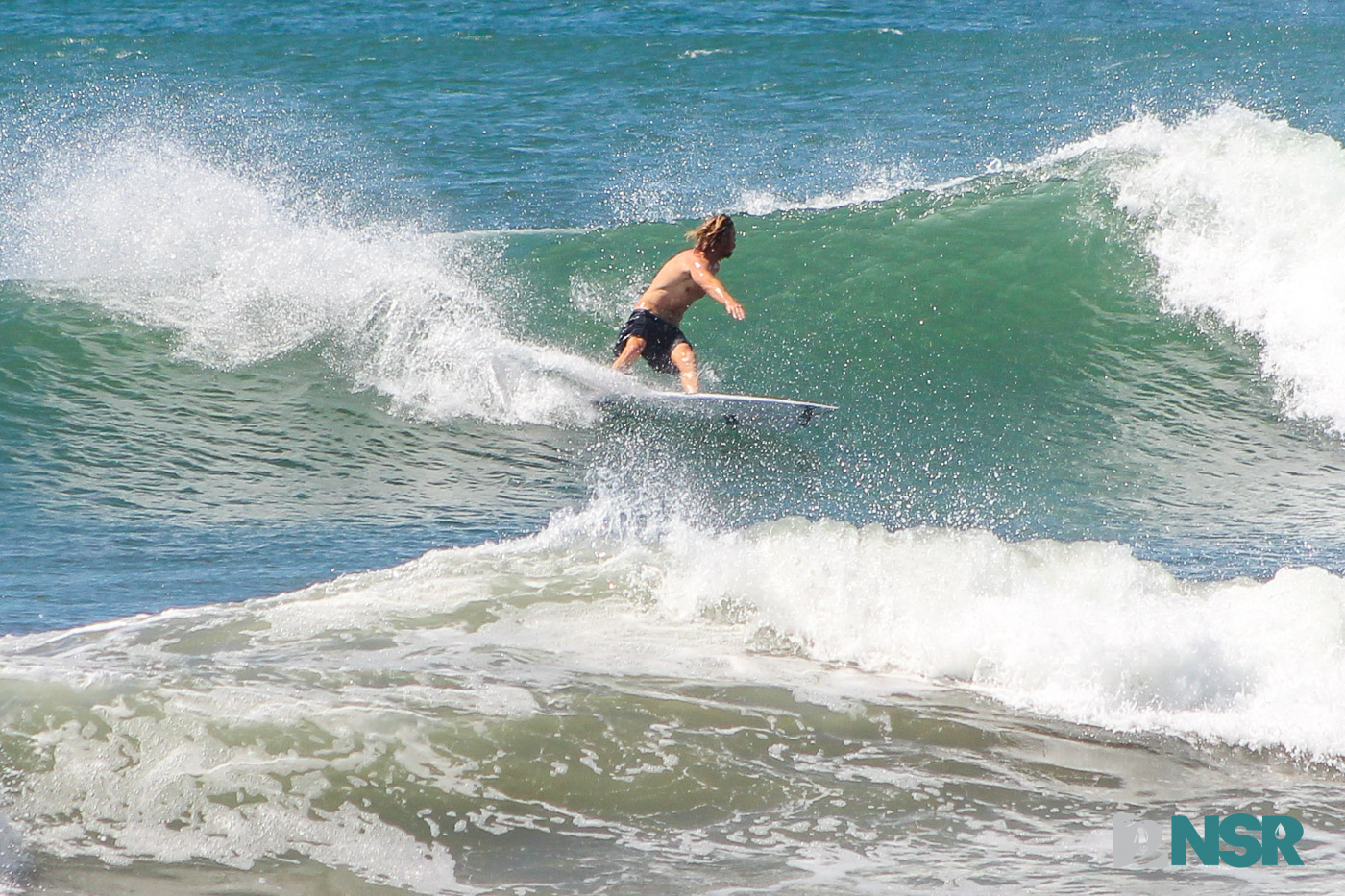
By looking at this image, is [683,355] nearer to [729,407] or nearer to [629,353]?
[629,353]

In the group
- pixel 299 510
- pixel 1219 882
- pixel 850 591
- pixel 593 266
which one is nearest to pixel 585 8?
pixel 593 266

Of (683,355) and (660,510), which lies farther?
(683,355)

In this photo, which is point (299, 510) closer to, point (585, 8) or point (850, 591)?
point (850, 591)

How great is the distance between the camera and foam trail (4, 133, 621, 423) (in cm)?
856

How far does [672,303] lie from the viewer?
8664mm

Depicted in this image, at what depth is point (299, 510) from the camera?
22.6 feet

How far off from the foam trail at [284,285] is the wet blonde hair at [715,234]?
1.12 meters

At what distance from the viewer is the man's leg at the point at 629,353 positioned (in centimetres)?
854

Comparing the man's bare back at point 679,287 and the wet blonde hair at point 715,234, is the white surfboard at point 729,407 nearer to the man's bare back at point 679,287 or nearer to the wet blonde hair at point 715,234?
the man's bare back at point 679,287

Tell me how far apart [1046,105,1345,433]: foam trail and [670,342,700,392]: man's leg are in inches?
165
